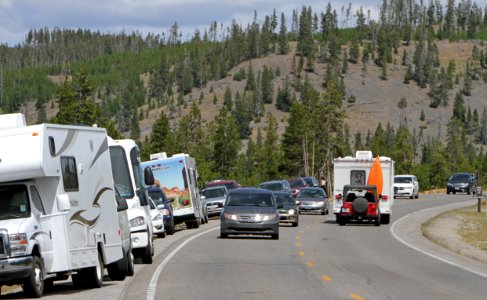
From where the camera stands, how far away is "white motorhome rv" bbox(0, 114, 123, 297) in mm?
15906

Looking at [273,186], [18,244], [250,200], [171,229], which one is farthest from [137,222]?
[273,186]

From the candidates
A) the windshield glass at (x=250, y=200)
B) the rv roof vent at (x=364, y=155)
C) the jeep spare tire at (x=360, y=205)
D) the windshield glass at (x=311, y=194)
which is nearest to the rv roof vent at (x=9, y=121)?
the windshield glass at (x=250, y=200)

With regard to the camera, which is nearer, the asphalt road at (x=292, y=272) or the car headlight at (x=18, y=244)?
the car headlight at (x=18, y=244)

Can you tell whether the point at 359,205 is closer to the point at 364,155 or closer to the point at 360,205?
the point at 360,205

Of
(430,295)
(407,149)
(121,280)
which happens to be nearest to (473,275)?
(430,295)

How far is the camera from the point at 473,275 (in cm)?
2195

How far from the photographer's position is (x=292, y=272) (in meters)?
21.6

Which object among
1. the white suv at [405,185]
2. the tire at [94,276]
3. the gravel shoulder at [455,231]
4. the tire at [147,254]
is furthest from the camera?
→ the white suv at [405,185]

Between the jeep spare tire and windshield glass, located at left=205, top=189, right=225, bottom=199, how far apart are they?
9.53m

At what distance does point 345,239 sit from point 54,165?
19531 millimetres

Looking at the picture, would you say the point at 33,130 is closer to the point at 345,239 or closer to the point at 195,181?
the point at 345,239

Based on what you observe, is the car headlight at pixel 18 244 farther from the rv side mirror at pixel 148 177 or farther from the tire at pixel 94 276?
the rv side mirror at pixel 148 177

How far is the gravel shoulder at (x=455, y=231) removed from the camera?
31519 mm

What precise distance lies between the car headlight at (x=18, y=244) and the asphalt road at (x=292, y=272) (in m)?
1.34
